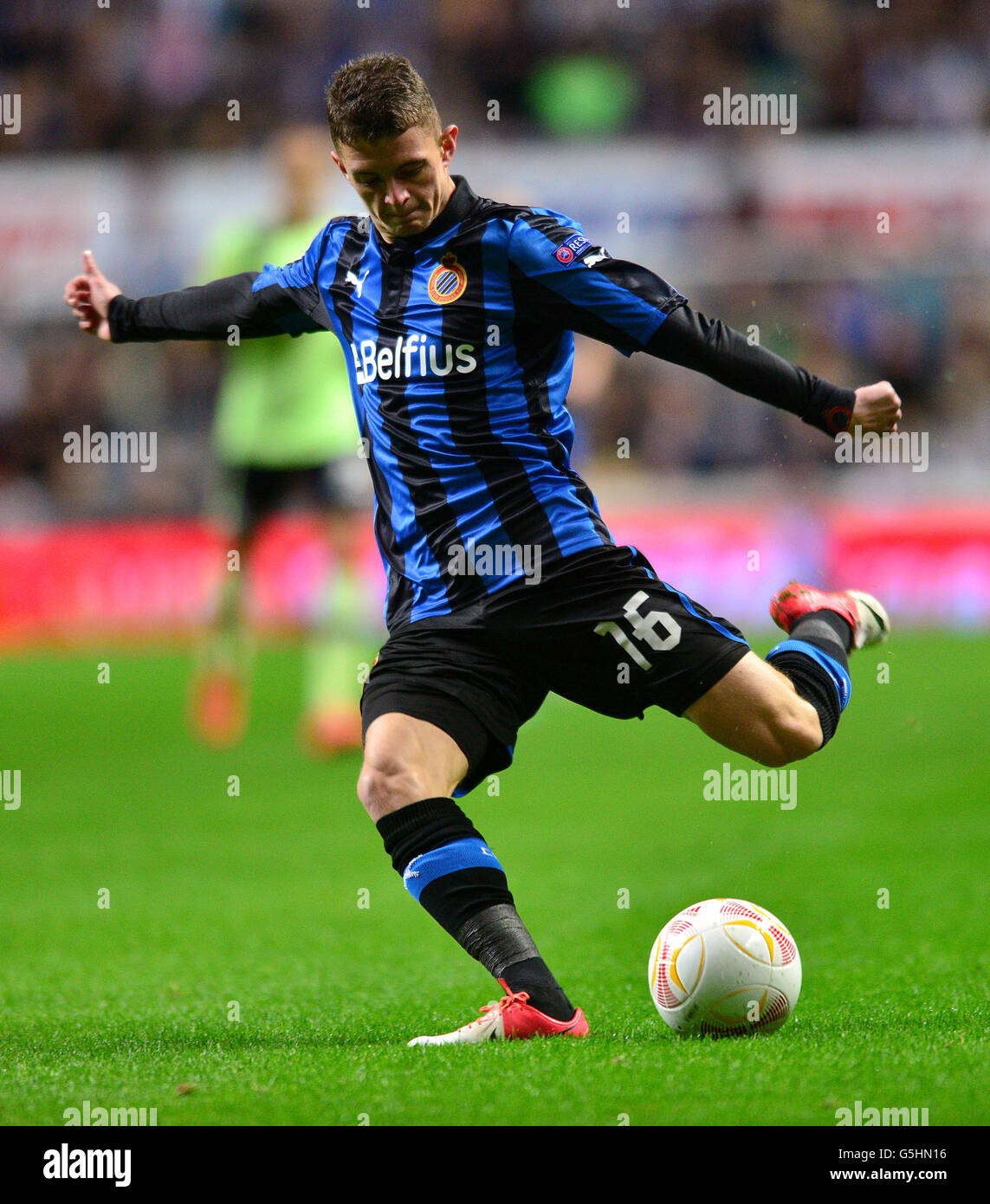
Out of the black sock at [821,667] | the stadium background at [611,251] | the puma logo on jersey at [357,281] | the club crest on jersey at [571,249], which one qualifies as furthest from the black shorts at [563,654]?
the stadium background at [611,251]

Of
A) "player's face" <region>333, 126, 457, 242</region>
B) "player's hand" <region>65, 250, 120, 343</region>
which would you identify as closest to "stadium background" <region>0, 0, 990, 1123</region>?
"player's hand" <region>65, 250, 120, 343</region>

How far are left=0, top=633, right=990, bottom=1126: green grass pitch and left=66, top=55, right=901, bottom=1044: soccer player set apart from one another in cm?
49

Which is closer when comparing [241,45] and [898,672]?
[898,672]

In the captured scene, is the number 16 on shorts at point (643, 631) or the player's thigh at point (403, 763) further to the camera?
the number 16 on shorts at point (643, 631)

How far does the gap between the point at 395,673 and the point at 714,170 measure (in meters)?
14.7

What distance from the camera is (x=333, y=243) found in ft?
14.4

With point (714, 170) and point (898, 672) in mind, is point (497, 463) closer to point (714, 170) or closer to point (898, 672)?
point (898, 672)

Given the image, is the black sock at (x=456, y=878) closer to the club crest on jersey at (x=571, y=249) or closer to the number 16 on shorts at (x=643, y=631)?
the number 16 on shorts at (x=643, y=631)

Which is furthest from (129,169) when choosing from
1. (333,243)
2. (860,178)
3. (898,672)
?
(333,243)

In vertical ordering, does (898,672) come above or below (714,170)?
below

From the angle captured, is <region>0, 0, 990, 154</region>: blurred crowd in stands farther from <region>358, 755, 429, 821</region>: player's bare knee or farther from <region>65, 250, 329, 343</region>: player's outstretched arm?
<region>358, 755, 429, 821</region>: player's bare knee

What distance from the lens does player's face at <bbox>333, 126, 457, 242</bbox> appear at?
391 cm

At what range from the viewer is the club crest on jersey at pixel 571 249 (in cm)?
397

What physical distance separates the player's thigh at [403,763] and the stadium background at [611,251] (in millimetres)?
5965
